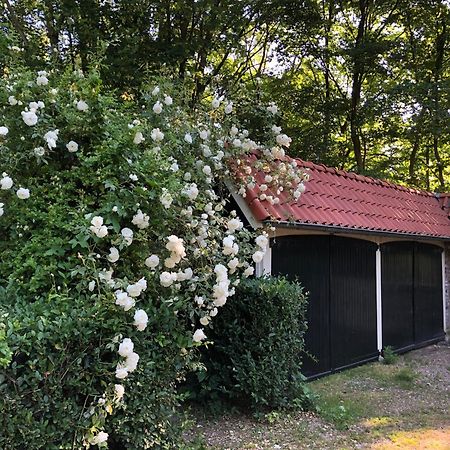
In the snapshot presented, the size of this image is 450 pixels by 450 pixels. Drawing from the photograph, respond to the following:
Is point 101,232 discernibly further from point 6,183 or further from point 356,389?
point 356,389

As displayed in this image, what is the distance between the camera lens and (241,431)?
5.20 meters

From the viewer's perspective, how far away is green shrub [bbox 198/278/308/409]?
552 centimetres

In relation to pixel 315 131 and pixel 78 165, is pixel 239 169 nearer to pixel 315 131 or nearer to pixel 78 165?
pixel 78 165

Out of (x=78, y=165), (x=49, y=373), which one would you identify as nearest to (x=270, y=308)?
(x=78, y=165)

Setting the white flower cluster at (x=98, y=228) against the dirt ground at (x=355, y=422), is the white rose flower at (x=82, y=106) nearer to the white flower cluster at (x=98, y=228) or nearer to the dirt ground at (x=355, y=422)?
the white flower cluster at (x=98, y=228)

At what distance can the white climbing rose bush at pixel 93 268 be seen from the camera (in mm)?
3141

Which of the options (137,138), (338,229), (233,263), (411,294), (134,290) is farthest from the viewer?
(411,294)

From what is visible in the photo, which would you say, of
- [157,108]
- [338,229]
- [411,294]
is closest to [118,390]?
[157,108]

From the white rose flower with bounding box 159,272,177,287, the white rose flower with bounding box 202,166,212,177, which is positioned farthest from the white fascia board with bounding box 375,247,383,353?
the white rose flower with bounding box 159,272,177,287

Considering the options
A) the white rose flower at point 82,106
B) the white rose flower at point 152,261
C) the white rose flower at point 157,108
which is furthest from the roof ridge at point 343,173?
the white rose flower at point 152,261

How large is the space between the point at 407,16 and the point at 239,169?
11699mm

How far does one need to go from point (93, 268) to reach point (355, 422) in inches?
143

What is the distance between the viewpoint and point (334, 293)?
7.81 meters

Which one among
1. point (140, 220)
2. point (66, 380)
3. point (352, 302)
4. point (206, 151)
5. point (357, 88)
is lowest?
point (66, 380)
